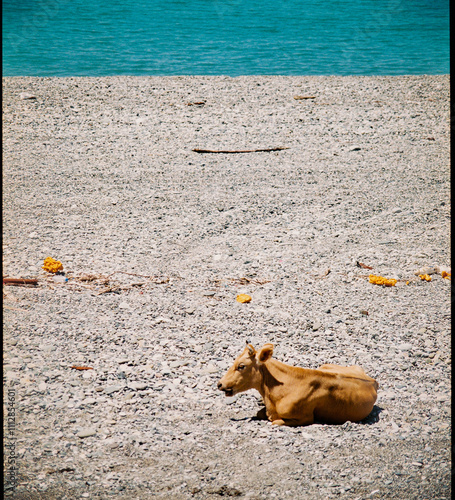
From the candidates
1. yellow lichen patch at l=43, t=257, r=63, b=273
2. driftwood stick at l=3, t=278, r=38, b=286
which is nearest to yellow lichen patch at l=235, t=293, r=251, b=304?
yellow lichen patch at l=43, t=257, r=63, b=273

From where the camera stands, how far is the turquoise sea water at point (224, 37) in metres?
20.2

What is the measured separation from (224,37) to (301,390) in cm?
2499

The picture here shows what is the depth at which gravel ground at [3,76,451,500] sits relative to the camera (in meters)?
3.99

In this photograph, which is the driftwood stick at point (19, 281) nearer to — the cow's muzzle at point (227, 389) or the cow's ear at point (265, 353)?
the cow's muzzle at point (227, 389)

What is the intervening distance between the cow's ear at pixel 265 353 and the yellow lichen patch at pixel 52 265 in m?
3.44

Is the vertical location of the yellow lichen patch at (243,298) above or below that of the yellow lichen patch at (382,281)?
below

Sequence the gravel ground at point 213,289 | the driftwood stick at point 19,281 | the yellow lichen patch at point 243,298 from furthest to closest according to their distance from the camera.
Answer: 1. the driftwood stick at point 19,281
2. the yellow lichen patch at point 243,298
3. the gravel ground at point 213,289

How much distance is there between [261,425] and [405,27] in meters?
30.4

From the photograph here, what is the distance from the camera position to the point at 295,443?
13.7 feet

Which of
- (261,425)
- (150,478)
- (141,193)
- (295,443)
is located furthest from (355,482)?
(141,193)

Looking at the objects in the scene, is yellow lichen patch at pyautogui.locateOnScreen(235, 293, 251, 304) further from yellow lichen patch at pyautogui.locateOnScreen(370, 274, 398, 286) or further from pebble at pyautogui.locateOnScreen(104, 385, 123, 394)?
pebble at pyautogui.locateOnScreen(104, 385, 123, 394)

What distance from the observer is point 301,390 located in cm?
440

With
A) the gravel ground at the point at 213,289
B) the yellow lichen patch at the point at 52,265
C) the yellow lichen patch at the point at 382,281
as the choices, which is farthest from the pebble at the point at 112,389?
the yellow lichen patch at the point at 382,281

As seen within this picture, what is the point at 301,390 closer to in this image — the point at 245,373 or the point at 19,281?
the point at 245,373
